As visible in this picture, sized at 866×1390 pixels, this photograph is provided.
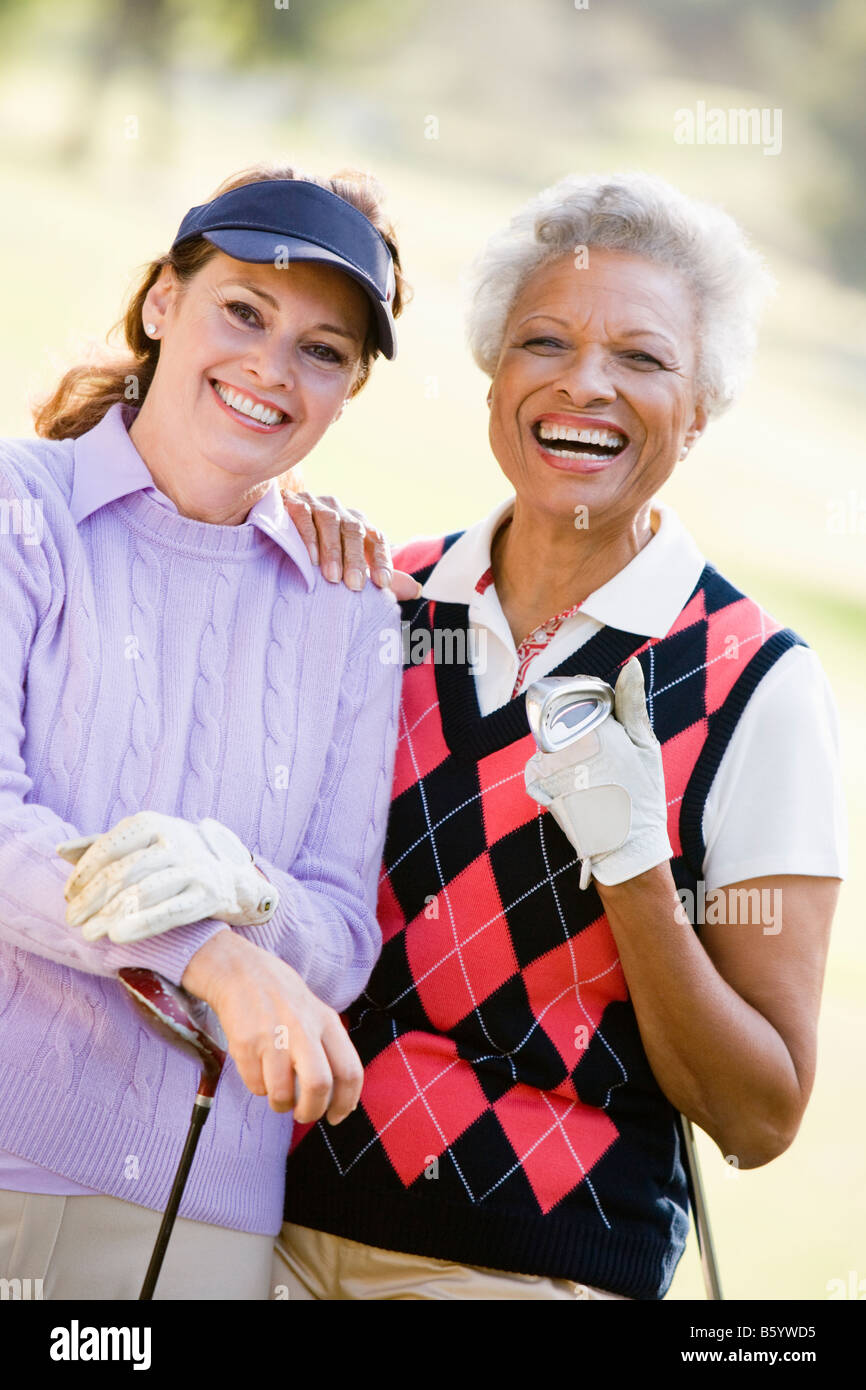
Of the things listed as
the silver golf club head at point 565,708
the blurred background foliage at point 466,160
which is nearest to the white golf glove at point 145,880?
the silver golf club head at point 565,708

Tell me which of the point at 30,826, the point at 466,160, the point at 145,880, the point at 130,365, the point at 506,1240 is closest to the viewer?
the point at 145,880

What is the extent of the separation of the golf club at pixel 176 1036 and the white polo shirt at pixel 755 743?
0.63 m

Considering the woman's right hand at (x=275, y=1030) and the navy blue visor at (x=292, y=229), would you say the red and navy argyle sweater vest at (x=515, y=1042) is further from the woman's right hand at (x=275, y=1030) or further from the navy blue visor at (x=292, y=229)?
the navy blue visor at (x=292, y=229)

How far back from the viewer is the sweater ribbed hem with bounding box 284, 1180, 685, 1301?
5.36 feet

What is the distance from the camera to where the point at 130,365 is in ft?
6.00

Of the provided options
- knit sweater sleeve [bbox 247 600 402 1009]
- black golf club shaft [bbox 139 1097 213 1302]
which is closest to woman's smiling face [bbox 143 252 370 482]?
knit sweater sleeve [bbox 247 600 402 1009]

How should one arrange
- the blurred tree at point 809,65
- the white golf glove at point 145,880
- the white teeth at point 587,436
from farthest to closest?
the blurred tree at point 809,65
the white teeth at point 587,436
the white golf glove at point 145,880

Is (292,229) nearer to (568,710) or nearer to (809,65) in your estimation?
(568,710)

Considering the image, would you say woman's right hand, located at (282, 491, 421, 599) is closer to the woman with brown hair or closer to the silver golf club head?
the woman with brown hair

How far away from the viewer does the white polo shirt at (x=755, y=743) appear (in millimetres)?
1684

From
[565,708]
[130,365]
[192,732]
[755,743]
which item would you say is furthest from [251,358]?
[755,743]

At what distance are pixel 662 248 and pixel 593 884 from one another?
0.82 metres

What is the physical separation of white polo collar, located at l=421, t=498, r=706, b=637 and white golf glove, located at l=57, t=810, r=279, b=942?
68 centimetres
